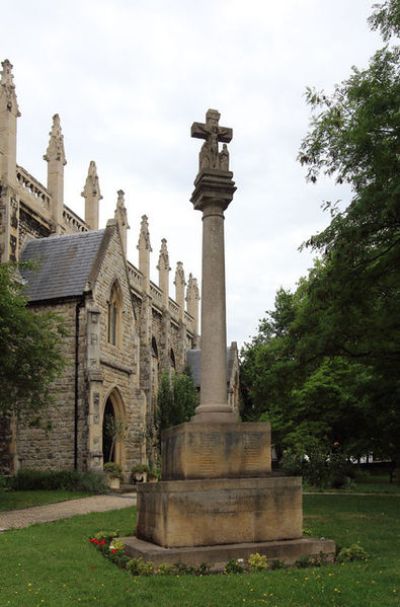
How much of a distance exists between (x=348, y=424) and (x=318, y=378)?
2763mm

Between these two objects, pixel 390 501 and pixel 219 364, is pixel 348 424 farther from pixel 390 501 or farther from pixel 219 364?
pixel 219 364

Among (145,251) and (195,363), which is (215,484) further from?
(195,363)

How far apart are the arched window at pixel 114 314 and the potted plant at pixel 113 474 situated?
4.62 metres

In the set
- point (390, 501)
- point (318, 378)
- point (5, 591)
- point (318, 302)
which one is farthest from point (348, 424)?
point (5, 591)

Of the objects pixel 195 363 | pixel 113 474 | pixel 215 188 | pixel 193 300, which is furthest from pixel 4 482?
pixel 193 300

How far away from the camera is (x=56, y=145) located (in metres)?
28.8

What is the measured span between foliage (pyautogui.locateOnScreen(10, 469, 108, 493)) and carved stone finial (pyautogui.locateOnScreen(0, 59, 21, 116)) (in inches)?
519

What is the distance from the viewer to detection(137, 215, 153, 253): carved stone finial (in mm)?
36894

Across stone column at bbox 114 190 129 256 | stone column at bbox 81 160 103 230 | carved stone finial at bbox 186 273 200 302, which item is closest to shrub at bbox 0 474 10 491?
stone column at bbox 81 160 103 230

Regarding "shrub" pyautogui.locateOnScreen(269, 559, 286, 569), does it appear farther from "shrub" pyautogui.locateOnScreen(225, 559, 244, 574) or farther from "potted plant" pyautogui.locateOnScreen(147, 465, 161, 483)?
"potted plant" pyautogui.locateOnScreen(147, 465, 161, 483)

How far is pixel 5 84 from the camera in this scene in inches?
977

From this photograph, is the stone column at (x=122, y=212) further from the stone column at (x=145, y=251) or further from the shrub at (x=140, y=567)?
the shrub at (x=140, y=567)

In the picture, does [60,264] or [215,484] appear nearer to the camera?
[215,484]

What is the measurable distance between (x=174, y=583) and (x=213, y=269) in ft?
14.9
